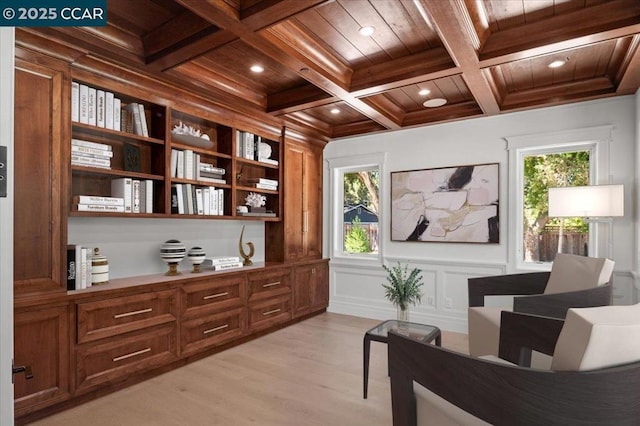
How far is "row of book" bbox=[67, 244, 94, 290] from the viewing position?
256 centimetres

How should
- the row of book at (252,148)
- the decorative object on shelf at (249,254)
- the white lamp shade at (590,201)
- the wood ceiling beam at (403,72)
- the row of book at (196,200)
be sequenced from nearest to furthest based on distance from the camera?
the wood ceiling beam at (403,72)
the white lamp shade at (590,201)
the row of book at (196,200)
the row of book at (252,148)
the decorative object on shelf at (249,254)

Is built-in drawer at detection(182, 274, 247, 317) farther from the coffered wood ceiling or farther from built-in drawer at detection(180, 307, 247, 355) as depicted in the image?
the coffered wood ceiling

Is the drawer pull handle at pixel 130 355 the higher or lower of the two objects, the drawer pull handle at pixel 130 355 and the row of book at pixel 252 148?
the lower

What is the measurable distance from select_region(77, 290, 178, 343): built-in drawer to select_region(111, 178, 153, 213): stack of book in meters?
0.71

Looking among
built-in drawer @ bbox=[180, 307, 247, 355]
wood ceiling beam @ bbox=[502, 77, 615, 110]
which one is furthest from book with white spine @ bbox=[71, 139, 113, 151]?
wood ceiling beam @ bbox=[502, 77, 615, 110]

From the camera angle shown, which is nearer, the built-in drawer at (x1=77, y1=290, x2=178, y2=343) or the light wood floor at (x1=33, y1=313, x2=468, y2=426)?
the light wood floor at (x1=33, y1=313, x2=468, y2=426)

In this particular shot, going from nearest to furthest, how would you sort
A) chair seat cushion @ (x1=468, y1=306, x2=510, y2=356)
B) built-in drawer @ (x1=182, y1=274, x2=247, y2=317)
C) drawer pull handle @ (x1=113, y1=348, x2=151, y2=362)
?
chair seat cushion @ (x1=468, y1=306, x2=510, y2=356), drawer pull handle @ (x1=113, y1=348, x2=151, y2=362), built-in drawer @ (x1=182, y1=274, x2=247, y2=317)

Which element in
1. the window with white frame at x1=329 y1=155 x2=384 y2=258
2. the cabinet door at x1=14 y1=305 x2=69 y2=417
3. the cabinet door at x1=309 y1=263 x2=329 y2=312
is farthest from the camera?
the window with white frame at x1=329 y1=155 x2=384 y2=258

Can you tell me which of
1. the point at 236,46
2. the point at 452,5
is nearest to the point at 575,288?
the point at 452,5

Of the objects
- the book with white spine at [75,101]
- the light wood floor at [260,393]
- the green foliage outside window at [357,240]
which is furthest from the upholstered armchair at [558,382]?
the green foliage outside window at [357,240]

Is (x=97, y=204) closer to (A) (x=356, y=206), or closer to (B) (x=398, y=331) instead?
(B) (x=398, y=331)

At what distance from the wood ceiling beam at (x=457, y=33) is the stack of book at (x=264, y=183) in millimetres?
2357

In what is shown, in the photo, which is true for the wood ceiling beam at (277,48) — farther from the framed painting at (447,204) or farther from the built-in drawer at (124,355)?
the built-in drawer at (124,355)

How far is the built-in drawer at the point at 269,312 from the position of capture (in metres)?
3.87
